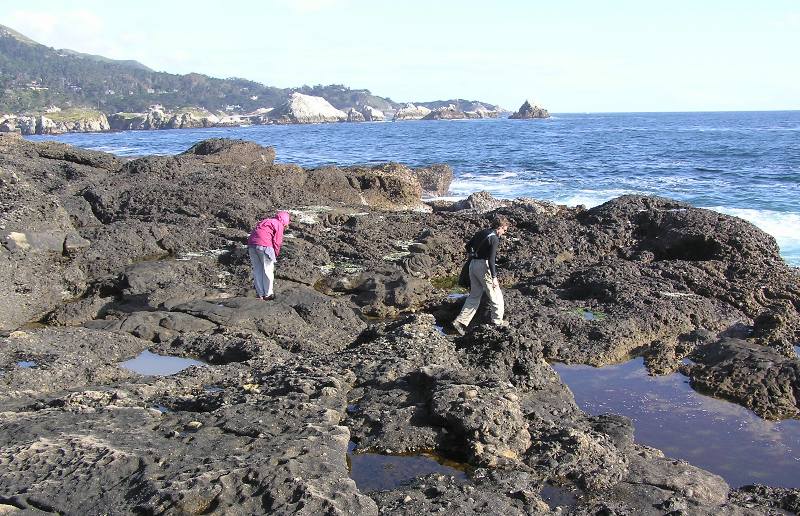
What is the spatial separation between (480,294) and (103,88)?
152440 mm

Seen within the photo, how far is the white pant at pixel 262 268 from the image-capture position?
Result: 10312mm

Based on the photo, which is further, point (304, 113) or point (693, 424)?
point (304, 113)

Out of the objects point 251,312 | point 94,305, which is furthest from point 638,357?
point 94,305

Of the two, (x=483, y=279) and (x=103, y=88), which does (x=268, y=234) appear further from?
(x=103, y=88)

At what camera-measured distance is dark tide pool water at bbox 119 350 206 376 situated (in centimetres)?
777

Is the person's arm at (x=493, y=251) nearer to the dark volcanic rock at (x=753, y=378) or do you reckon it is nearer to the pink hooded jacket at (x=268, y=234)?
the dark volcanic rock at (x=753, y=378)

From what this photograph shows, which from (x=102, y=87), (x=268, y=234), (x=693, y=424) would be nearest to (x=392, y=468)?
(x=693, y=424)

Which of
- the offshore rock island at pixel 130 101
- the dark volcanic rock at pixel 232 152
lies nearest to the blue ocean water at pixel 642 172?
the dark volcanic rock at pixel 232 152

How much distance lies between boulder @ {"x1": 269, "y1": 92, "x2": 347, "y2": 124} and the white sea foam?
125516 mm

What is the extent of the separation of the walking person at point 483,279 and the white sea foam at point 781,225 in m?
9.67

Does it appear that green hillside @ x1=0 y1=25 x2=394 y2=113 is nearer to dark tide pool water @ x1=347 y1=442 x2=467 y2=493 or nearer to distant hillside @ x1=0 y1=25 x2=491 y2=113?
distant hillside @ x1=0 y1=25 x2=491 y2=113

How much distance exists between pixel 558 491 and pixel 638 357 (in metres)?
4.22

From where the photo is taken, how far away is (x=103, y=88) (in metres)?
143

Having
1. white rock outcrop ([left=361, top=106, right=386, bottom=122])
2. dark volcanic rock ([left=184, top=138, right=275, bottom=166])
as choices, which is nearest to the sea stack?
white rock outcrop ([left=361, top=106, right=386, bottom=122])
